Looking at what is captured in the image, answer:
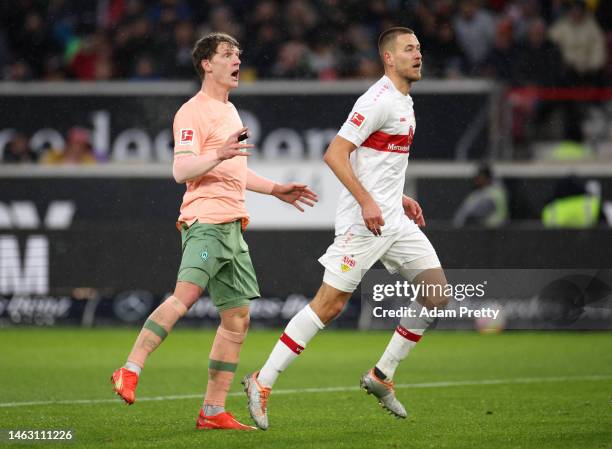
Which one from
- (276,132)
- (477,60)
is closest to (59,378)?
(276,132)

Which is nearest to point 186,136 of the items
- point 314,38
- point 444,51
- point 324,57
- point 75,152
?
point 75,152

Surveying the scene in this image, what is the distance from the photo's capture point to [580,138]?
17188 mm

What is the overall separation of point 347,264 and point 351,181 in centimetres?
51

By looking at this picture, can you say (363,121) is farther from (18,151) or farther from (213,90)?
(18,151)

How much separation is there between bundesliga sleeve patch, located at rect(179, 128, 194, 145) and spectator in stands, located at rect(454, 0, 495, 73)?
37.8 feet

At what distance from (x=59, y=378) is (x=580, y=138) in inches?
358

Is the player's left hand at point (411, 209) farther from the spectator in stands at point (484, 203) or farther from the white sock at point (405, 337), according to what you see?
the spectator in stands at point (484, 203)

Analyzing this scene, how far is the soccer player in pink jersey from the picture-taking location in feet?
23.8

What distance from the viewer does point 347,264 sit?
7562 mm

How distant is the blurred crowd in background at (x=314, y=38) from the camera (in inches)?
708

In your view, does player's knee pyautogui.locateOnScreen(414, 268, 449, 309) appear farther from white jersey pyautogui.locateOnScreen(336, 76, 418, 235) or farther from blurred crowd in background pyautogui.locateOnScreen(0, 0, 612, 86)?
blurred crowd in background pyautogui.locateOnScreen(0, 0, 612, 86)

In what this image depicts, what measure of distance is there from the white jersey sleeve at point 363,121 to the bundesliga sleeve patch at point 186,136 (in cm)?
90

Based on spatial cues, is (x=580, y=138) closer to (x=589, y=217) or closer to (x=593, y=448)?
(x=589, y=217)

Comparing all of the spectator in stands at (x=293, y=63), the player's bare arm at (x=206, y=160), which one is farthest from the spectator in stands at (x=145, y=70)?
the player's bare arm at (x=206, y=160)
